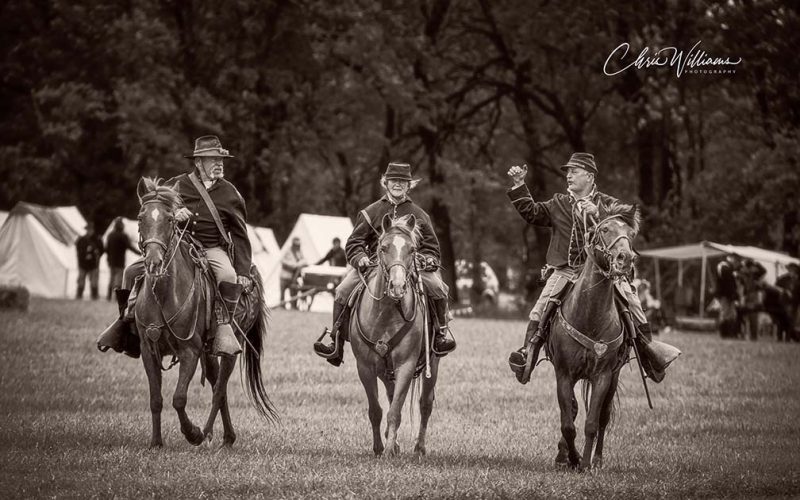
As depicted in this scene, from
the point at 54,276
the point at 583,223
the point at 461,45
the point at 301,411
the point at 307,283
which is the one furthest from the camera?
the point at 461,45

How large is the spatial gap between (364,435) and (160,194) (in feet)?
12.2

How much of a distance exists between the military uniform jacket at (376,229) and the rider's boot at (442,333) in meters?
0.46

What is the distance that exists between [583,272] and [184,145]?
34142mm

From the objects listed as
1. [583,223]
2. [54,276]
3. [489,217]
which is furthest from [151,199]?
[489,217]

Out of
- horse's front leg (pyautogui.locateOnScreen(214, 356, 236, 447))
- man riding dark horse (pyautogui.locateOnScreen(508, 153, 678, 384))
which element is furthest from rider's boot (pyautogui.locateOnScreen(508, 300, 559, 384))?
horse's front leg (pyautogui.locateOnScreen(214, 356, 236, 447))

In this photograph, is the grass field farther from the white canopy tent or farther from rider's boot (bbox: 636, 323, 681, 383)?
the white canopy tent

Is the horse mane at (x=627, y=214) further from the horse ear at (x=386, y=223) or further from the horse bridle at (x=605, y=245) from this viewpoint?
the horse ear at (x=386, y=223)

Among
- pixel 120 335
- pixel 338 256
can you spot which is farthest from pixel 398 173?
pixel 338 256

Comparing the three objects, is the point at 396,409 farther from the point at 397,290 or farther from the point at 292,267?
the point at 292,267

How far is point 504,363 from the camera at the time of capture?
2264 centimetres

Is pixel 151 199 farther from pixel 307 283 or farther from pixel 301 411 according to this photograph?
pixel 307 283

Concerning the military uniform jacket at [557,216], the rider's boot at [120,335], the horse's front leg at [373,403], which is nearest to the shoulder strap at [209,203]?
the rider's boot at [120,335]

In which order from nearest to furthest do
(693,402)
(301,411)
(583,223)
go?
(583,223) → (301,411) → (693,402)

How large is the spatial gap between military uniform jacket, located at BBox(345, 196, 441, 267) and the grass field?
2025 mm
